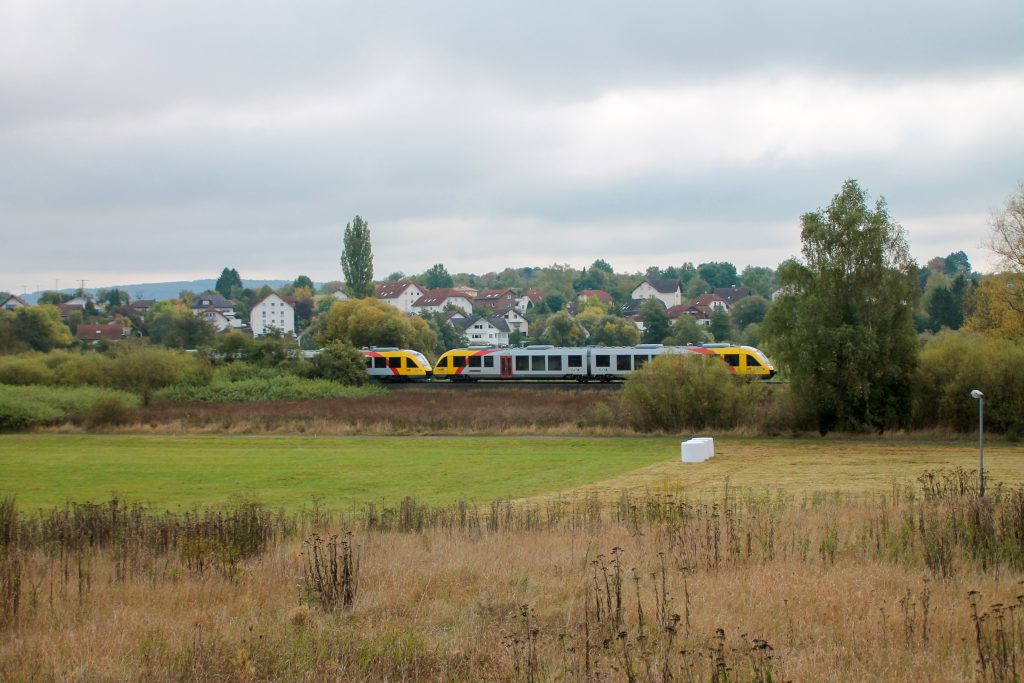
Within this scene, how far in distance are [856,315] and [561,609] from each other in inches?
1191

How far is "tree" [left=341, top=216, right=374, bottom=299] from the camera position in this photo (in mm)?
129875

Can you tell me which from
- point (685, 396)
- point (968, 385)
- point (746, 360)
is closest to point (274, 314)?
point (746, 360)

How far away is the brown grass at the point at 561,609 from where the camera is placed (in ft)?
27.2

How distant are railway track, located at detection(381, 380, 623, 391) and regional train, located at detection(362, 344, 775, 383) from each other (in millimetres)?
486

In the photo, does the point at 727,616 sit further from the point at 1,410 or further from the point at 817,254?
the point at 1,410

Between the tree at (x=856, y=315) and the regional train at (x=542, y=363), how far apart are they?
56.9 ft

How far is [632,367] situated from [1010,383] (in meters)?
26.4

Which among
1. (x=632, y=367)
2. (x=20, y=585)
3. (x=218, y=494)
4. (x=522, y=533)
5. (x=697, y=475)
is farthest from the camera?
(x=632, y=367)

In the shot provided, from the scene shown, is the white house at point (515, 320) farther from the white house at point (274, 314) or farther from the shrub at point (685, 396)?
the shrub at point (685, 396)

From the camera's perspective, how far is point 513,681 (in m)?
7.95

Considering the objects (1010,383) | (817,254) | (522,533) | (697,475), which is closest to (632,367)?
(817,254)

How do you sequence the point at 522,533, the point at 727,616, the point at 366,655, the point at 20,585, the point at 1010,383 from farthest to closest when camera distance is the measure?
the point at 1010,383 → the point at 522,533 → the point at 20,585 → the point at 727,616 → the point at 366,655

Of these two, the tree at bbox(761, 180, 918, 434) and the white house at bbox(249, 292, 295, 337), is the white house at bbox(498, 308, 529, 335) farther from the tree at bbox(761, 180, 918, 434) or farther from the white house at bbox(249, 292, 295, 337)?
the tree at bbox(761, 180, 918, 434)

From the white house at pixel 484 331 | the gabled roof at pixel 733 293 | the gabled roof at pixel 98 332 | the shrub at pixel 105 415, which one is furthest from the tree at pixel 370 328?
the gabled roof at pixel 733 293
